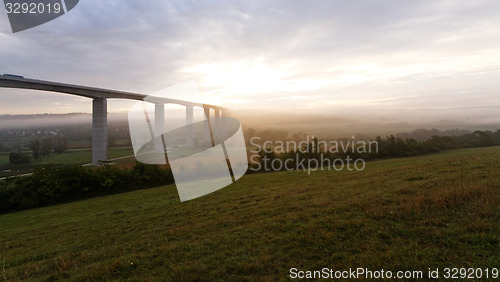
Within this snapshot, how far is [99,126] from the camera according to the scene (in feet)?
116

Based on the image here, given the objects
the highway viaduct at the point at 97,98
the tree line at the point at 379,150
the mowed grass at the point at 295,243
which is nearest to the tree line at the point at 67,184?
the highway viaduct at the point at 97,98

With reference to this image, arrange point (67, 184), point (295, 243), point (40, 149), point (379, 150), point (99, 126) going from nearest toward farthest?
point (295, 243) → point (67, 184) → point (99, 126) → point (379, 150) → point (40, 149)

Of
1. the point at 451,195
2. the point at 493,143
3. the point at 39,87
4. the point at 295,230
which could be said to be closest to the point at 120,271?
the point at 295,230

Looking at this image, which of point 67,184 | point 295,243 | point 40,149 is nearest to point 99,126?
point 67,184

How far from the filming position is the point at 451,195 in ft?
25.9

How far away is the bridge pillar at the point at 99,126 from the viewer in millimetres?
35312

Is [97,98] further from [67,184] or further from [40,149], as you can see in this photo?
[40,149]

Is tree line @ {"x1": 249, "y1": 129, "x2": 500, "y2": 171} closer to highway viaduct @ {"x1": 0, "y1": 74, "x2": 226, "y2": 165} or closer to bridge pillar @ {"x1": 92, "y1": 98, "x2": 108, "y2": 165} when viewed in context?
highway viaduct @ {"x1": 0, "y1": 74, "x2": 226, "y2": 165}

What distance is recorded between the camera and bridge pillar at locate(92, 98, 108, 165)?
35312mm

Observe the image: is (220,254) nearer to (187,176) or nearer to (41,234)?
(41,234)

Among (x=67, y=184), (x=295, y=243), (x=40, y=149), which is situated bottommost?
(x=67, y=184)

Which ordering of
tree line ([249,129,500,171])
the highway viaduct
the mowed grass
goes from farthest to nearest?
tree line ([249,129,500,171])
the highway viaduct
the mowed grass

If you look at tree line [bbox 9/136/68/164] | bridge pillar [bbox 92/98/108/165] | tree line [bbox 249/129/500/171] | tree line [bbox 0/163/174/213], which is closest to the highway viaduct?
bridge pillar [bbox 92/98/108/165]

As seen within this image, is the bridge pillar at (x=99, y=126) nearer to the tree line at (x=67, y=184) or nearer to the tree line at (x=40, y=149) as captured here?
the tree line at (x=67, y=184)
